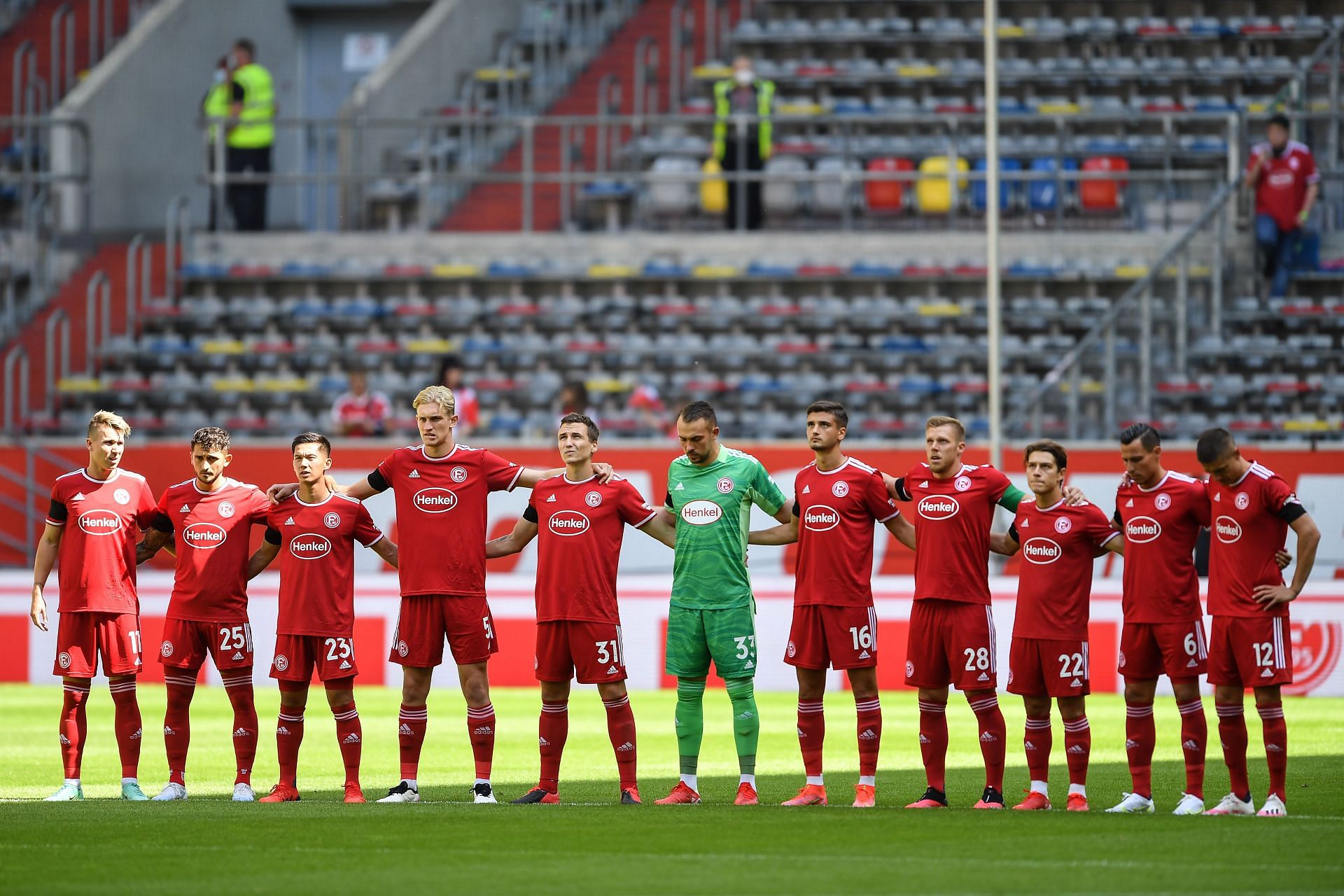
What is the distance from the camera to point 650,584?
58.9ft

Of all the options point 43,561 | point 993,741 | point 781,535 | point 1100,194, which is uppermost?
point 1100,194

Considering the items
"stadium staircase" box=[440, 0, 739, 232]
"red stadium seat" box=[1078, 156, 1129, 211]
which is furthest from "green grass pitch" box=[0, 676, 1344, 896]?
"stadium staircase" box=[440, 0, 739, 232]

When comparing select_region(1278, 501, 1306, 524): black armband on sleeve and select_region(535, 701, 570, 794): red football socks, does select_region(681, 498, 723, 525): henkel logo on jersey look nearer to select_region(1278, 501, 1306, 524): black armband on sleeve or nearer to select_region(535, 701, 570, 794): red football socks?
select_region(535, 701, 570, 794): red football socks

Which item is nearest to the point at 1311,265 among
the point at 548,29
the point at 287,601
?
the point at 548,29

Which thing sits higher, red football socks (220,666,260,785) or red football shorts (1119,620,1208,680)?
red football shorts (1119,620,1208,680)

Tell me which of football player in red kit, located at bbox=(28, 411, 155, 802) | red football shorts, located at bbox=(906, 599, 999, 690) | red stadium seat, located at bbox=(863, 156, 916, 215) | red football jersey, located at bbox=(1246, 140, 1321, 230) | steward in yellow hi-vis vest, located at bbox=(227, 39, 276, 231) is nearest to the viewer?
red football shorts, located at bbox=(906, 599, 999, 690)

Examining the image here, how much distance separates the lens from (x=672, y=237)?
78.4 ft

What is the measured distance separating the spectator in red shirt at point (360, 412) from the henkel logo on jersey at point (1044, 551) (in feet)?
37.5

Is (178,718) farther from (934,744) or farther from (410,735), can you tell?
(934,744)

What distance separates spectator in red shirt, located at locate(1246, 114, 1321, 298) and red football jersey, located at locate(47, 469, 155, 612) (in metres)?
13.6

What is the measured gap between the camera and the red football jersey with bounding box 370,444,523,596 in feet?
33.8

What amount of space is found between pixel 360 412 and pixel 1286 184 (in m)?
10.2

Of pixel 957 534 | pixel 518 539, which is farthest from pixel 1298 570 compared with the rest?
pixel 518 539

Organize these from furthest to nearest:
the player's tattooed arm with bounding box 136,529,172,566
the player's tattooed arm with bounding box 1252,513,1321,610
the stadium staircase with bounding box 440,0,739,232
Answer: the stadium staircase with bounding box 440,0,739,232 < the player's tattooed arm with bounding box 136,529,172,566 < the player's tattooed arm with bounding box 1252,513,1321,610
